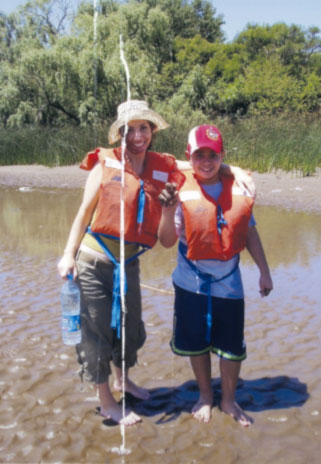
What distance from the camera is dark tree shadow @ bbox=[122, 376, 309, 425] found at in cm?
377

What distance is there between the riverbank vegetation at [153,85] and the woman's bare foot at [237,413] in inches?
548

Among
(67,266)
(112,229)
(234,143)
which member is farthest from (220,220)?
(234,143)

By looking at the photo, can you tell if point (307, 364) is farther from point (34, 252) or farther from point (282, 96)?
point (282, 96)

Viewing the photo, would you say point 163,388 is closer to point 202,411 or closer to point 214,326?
point 202,411

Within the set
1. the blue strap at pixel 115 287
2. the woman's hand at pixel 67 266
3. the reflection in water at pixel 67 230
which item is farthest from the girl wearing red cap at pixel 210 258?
the reflection in water at pixel 67 230

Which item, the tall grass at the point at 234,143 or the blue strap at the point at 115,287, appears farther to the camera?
the tall grass at the point at 234,143

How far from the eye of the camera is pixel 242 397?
3932 mm

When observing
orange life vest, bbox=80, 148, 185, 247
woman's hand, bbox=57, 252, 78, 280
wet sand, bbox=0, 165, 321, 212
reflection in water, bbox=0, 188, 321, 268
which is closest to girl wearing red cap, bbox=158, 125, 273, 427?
orange life vest, bbox=80, 148, 185, 247

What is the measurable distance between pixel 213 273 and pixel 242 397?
1106 mm

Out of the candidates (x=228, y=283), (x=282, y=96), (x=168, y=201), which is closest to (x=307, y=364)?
(x=228, y=283)

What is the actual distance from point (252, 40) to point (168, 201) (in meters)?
48.4

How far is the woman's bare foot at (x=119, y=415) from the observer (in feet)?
11.6

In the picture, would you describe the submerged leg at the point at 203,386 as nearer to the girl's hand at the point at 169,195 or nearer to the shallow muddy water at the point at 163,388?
the shallow muddy water at the point at 163,388

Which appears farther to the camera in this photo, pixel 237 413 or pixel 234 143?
pixel 234 143
